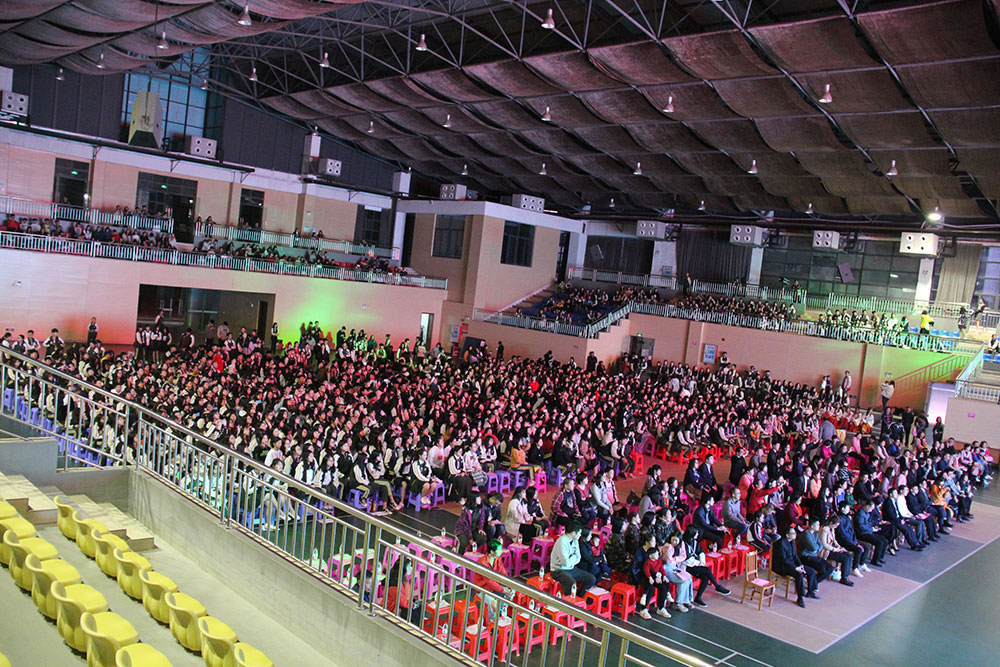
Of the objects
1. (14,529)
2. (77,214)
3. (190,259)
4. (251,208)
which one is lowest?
(14,529)

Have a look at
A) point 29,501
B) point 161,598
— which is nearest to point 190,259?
point 29,501

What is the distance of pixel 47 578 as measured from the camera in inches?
208

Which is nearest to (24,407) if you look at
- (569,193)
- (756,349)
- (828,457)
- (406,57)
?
(828,457)

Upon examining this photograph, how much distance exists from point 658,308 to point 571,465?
58.4ft

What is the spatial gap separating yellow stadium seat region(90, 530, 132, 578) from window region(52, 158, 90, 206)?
79.4 feet

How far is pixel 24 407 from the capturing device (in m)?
9.41

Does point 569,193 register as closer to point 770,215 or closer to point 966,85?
point 770,215

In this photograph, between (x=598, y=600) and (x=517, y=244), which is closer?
(x=598, y=600)

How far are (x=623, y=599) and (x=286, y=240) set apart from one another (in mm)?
26029

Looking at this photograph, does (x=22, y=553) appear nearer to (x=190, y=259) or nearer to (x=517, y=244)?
(x=190, y=259)

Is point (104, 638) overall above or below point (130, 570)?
above

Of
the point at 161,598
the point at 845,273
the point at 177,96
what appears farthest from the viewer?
the point at 845,273

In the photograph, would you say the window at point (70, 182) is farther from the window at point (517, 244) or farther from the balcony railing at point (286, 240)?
the window at point (517, 244)

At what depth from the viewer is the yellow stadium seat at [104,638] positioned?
455 centimetres
